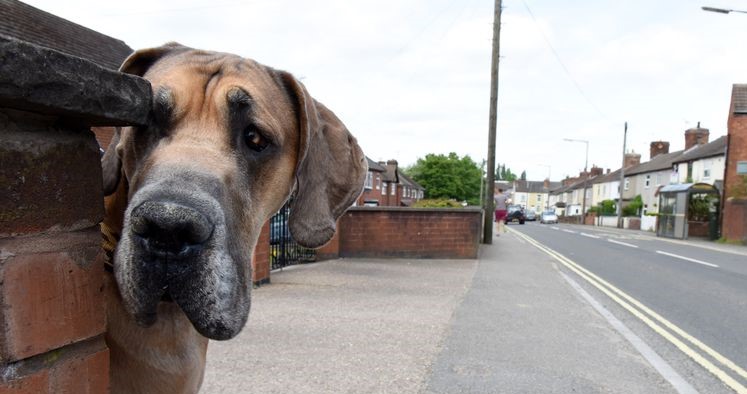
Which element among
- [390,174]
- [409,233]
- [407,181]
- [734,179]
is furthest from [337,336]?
[407,181]

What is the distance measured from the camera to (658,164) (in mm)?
50875

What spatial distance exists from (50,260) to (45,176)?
17cm

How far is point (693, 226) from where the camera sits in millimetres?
27875

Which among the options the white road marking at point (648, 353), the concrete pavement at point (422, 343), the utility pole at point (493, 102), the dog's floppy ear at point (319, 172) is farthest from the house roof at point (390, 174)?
the dog's floppy ear at point (319, 172)

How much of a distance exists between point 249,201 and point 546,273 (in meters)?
9.71

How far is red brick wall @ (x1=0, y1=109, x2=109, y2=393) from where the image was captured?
949 millimetres

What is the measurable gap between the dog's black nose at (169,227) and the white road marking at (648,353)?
421 cm

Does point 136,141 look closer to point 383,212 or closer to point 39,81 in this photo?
point 39,81

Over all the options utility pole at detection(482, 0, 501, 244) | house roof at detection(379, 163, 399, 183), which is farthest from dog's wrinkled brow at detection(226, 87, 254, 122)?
house roof at detection(379, 163, 399, 183)

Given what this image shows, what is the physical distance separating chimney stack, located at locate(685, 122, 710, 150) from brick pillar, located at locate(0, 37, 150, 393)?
176 feet

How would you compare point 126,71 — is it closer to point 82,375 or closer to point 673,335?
point 82,375

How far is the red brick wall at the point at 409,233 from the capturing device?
1134cm

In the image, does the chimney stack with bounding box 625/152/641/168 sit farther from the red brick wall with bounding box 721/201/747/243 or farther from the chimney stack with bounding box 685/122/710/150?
the red brick wall with bounding box 721/201/747/243

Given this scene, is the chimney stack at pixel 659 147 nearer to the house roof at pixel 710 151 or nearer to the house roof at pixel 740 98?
the house roof at pixel 710 151
